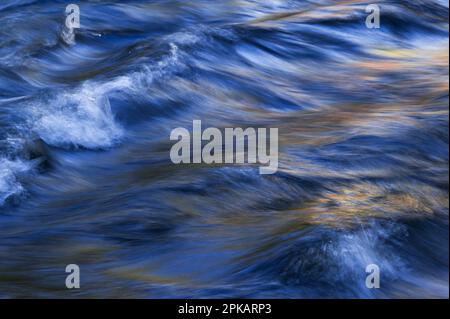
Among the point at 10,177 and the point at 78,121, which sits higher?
the point at 78,121

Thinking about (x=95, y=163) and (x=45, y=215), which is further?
(x=95, y=163)

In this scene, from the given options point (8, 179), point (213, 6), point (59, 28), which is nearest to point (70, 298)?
point (8, 179)

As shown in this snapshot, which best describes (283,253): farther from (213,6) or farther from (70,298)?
(213,6)

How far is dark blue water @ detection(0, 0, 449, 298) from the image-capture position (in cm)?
516

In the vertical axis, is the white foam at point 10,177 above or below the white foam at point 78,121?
below

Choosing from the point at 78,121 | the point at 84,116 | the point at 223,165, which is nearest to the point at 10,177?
the point at 78,121

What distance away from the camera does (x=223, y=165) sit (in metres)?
6.68

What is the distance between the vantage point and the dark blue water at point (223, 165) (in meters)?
5.16

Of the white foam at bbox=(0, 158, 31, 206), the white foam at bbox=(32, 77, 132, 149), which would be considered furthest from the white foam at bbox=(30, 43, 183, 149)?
the white foam at bbox=(0, 158, 31, 206)

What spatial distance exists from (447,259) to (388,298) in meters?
0.60

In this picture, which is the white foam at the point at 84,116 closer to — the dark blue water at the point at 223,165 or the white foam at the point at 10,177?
the dark blue water at the point at 223,165

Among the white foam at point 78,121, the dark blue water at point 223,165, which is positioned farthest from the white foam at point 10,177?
the white foam at point 78,121

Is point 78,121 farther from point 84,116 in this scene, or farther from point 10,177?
point 10,177
